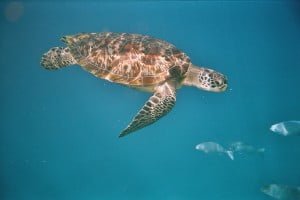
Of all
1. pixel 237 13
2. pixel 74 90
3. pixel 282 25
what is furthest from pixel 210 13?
pixel 74 90

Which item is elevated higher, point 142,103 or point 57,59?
point 57,59

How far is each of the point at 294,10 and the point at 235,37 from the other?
4.10 feet

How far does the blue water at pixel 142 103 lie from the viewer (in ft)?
24.1

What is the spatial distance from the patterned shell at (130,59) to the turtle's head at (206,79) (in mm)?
147

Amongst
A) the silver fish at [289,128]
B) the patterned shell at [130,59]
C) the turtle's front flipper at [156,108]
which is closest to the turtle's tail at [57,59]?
the patterned shell at [130,59]

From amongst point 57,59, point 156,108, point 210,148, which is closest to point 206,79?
point 156,108

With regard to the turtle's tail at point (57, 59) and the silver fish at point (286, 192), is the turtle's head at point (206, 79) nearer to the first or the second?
the turtle's tail at point (57, 59)

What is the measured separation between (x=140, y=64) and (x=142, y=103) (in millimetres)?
4704

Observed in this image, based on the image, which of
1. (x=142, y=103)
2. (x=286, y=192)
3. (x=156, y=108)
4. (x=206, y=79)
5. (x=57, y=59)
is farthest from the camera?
(x=142, y=103)

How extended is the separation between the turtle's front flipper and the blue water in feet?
8.38

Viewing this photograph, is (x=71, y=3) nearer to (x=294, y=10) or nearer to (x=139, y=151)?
(x=294, y=10)

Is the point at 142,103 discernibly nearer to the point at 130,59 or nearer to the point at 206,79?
the point at 206,79

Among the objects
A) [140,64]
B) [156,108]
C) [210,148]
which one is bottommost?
[210,148]

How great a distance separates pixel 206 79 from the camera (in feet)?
17.0
